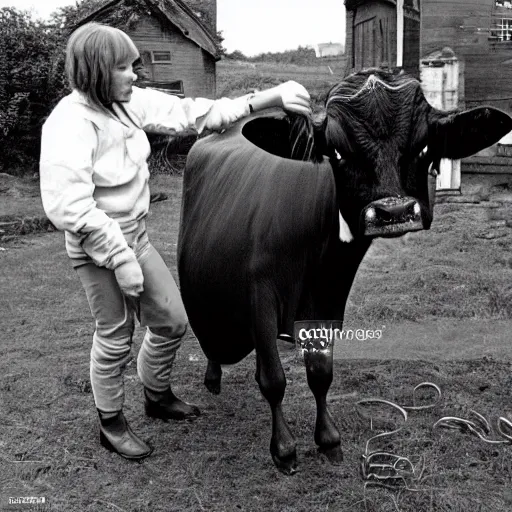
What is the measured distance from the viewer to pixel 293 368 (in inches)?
183

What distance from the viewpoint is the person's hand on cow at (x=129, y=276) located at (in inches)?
120

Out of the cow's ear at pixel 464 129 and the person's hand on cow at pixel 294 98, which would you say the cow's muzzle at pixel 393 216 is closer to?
the cow's ear at pixel 464 129

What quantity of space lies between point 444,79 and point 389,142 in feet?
22.4

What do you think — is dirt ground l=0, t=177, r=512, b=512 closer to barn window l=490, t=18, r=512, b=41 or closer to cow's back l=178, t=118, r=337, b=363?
cow's back l=178, t=118, r=337, b=363

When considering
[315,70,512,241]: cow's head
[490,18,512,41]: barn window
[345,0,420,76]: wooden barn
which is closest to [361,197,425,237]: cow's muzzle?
[315,70,512,241]: cow's head

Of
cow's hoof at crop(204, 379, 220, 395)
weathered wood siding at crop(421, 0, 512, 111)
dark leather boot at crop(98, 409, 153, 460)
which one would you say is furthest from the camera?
weathered wood siding at crop(421, 0, 512, 111)

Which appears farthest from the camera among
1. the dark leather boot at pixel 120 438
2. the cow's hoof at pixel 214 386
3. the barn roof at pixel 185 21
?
the barn roof at pixel 185 21

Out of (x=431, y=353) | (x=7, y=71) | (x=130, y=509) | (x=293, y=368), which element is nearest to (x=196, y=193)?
(x=293, y=368)

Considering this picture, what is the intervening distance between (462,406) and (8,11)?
7550mm

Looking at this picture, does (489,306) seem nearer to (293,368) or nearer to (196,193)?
(293,368)

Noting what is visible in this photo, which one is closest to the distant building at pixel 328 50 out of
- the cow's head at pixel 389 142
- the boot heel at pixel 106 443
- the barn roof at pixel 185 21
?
the barn roof at pixel 185 21

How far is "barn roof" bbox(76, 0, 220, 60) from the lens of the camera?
18.7ft

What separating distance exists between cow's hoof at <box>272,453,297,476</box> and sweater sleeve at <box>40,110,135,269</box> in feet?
3.55

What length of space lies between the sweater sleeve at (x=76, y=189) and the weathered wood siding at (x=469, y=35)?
23.0 ft
